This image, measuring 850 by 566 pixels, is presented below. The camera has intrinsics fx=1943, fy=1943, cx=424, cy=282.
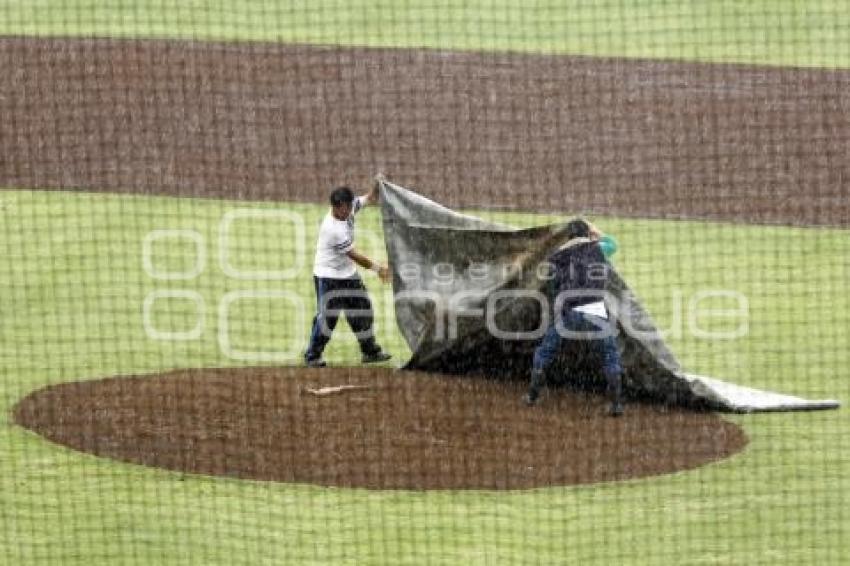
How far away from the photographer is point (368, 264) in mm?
13930

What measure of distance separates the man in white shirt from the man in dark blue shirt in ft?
5.36

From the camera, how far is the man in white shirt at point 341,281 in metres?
14.1

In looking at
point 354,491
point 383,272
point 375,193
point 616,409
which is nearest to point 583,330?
point 616,409

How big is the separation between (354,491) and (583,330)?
2.11 m

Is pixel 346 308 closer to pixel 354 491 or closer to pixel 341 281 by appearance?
pixel 341 281

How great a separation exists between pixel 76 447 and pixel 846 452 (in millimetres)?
4972

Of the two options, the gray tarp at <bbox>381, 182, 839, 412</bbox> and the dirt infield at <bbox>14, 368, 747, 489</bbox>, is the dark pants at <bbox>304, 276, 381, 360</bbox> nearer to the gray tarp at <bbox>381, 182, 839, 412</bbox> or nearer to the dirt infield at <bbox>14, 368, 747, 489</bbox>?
the gray tarp at <bbox>381, 182, 839, 412</bbox>

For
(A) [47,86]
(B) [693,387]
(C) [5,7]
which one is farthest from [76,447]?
(C) [5,7]

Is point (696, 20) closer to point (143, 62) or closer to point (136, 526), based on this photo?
point (143, 62)

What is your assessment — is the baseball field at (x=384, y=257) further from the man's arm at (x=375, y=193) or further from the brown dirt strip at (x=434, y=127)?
the man's arm at (x=375, y=193)

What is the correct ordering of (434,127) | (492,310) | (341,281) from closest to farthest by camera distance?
(492,310)
(341,281)
(434,127)

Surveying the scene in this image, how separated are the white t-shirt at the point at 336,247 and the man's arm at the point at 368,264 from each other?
0.07 meters

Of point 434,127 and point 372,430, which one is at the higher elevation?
point 434,127

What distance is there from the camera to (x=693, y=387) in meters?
13.2
